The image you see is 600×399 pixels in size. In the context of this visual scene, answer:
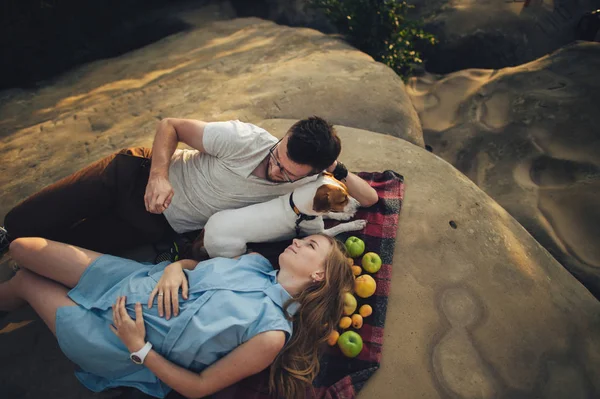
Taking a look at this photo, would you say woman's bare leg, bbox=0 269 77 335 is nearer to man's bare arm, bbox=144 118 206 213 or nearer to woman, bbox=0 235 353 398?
woman, bbox=0 235 353 398

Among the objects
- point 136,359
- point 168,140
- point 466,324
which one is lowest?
point 466,324

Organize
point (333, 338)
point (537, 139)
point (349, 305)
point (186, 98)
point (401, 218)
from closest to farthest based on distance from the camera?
point (333, 338)
point (349, 305)
point (401, 218)
point (537, 139)
point (186, 98)

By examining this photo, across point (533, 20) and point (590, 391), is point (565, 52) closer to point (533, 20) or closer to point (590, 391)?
point (533, 20)

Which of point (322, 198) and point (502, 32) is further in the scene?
point (502, 32)

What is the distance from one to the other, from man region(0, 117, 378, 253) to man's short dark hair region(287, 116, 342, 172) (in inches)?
3.0

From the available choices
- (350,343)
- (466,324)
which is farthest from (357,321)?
(466,324)

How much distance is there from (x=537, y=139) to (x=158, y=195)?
4.23m

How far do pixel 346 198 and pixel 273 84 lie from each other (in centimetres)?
283

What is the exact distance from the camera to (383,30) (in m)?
5.84

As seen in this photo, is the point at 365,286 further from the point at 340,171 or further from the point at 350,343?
the point at 340,171

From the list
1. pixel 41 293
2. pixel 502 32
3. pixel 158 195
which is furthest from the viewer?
pixel 502 32

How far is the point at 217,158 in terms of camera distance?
2686mm

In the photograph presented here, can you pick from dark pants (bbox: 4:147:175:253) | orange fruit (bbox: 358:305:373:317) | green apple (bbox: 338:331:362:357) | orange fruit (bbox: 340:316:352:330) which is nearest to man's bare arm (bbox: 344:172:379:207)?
orange fruit (bbox: 358:305:373:317)

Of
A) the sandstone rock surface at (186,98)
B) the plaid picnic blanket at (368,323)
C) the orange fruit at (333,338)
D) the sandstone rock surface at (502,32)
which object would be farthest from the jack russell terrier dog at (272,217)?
the sandstone rock surface at (502,32)
